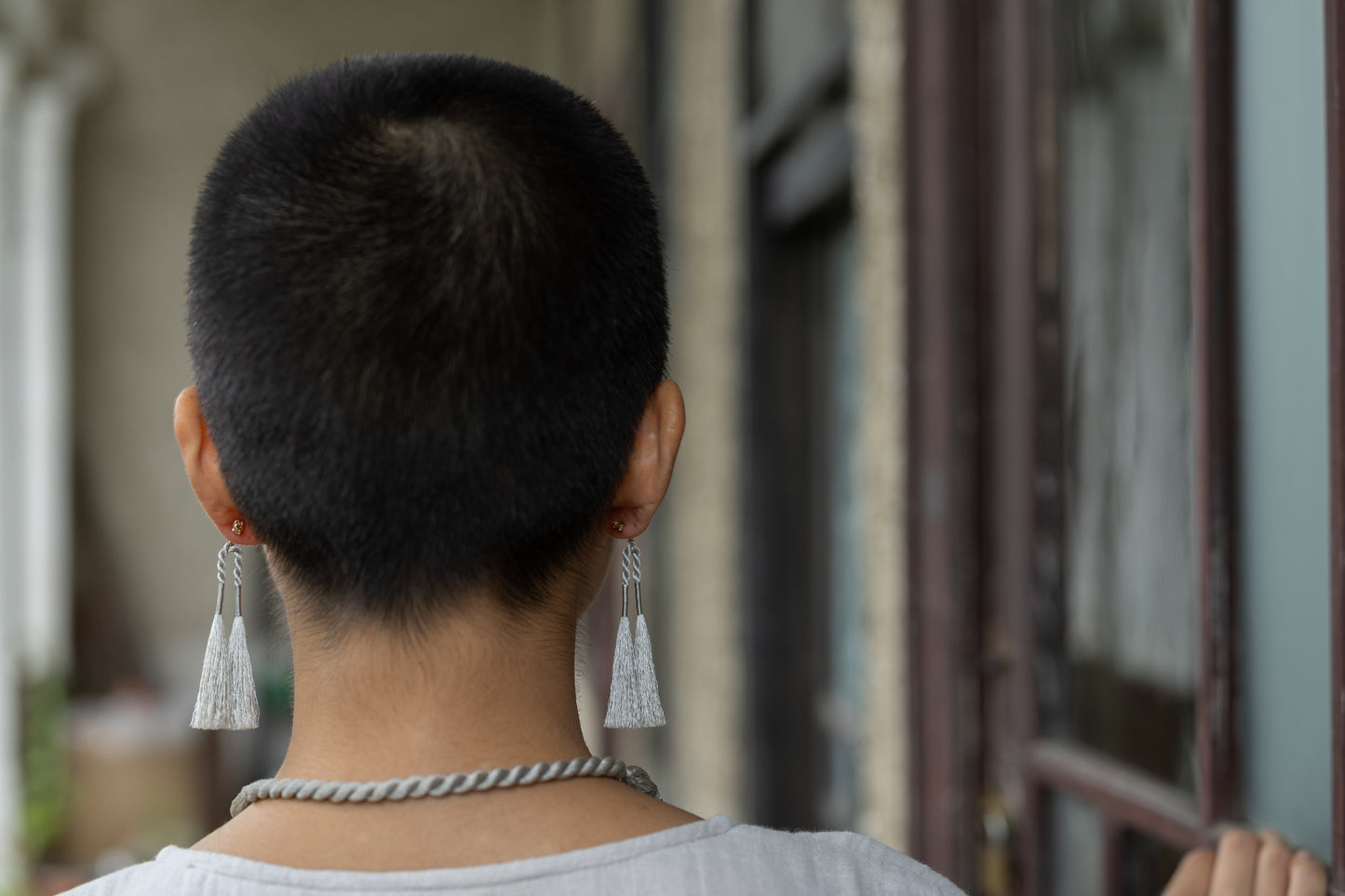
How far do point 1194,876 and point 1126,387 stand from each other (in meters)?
0.57

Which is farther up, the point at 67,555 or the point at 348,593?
the point at 348,593

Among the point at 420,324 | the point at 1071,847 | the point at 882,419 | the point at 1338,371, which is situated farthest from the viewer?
the point at 882,419

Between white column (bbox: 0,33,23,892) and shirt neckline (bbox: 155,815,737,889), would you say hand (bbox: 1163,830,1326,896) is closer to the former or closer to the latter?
shirt neckline (bbox: 155,815,737,889)

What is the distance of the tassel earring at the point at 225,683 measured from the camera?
77cm

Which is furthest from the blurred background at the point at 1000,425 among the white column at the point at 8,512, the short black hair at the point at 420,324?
the white column at the point at 8,512

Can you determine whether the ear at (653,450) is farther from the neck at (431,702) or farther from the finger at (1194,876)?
the finger at (1194,876)

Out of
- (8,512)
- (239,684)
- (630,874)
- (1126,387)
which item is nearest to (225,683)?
(239,684)

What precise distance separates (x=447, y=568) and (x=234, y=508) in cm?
14

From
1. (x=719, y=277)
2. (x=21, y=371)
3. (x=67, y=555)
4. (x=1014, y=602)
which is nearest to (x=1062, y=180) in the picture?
(x=1014, y=602)

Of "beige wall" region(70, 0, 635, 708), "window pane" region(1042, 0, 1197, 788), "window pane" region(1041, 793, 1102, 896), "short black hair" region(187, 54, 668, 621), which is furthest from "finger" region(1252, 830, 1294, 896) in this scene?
"beige wall" region(70, 0, 635, 708)

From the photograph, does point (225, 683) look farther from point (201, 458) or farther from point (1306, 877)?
point (1306, 877)

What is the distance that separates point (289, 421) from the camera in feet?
2.06

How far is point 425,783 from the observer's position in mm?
633

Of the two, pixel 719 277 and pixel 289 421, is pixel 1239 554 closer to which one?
pixel 289 421
